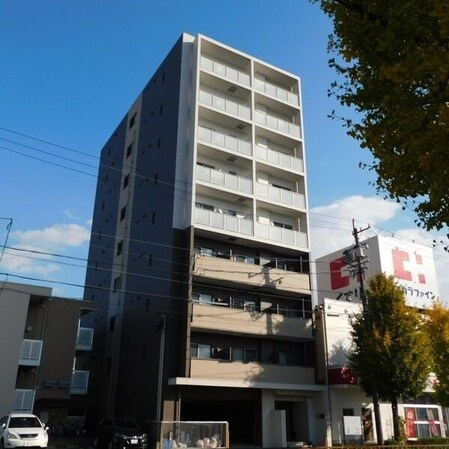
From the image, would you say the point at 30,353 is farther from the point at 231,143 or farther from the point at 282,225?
the point at 282,225

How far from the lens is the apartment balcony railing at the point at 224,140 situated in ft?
109

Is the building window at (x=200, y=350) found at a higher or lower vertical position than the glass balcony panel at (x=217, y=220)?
→ lower

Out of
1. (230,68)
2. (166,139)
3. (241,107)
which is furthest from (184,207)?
(230,68)

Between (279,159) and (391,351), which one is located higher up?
(279,159)

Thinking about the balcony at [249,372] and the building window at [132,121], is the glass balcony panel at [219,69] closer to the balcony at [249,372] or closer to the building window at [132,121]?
the building window at [132,121]

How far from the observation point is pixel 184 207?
31.6 meters

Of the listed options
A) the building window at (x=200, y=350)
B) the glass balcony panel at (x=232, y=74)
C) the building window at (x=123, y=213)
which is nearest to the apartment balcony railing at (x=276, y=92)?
the glass balcony panel at (x=232, y=74)

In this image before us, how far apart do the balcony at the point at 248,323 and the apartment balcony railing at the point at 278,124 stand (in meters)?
14.5

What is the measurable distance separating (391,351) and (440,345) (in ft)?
25.8

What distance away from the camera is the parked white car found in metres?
19.7

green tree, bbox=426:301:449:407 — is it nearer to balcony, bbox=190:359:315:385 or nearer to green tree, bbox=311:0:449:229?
balcony, bbox=190:359:315:385

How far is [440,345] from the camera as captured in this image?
33.4m

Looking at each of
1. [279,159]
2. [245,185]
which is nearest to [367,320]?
[245,185]

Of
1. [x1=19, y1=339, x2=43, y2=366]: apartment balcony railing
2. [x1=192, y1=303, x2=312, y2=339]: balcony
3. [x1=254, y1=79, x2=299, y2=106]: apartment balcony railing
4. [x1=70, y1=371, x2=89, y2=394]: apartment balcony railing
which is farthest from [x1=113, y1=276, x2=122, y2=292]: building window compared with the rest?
[x1=254, y1=79, x2=299, y2=106]: apartment balcony railing
